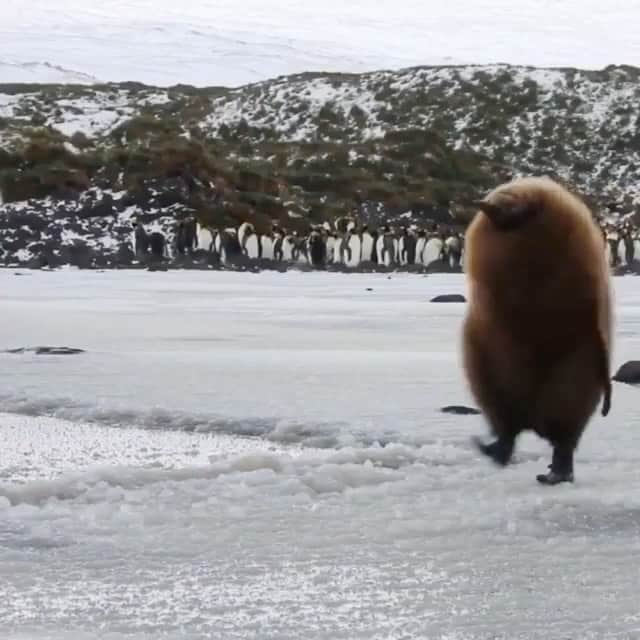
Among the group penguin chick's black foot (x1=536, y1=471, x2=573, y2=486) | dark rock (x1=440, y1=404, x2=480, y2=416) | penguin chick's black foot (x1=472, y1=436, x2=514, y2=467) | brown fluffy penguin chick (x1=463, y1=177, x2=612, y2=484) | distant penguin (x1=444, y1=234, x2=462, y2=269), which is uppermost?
brown fluffy penguin chick (x1=463, y1=177, x2=612, y2=484)

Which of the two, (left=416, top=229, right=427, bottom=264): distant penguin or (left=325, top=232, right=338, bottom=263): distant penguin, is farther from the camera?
(left=416, top=229, right=427, bottom=264): distant penguin

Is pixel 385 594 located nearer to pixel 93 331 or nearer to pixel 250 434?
pixel 250 434

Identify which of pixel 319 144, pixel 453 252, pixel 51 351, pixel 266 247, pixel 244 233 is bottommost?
pixel 453 252

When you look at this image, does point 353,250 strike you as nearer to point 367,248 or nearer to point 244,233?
point 367,248

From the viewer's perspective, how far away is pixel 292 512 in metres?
2.89

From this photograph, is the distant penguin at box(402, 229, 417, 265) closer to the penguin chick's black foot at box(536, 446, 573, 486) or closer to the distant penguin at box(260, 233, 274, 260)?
the distant penguin at box(260, 233, 274, 260)

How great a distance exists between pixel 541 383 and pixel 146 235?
27190mm

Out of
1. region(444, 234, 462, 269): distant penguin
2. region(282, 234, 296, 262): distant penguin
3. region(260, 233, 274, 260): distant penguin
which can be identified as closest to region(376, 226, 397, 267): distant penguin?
region(444, 234, 462, 269): distant penguin

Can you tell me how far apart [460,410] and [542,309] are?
1.65 m

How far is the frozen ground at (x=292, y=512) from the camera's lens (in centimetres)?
206

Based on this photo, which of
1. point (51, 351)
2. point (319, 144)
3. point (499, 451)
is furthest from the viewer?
point (319, 144)

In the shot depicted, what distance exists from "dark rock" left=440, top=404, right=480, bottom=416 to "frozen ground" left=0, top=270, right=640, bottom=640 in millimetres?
66

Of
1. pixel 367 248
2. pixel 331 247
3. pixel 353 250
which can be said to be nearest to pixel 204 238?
pixel 331 247

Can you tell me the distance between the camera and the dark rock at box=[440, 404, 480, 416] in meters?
4.62
